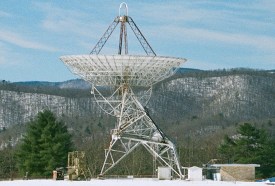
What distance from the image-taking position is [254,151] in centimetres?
8462

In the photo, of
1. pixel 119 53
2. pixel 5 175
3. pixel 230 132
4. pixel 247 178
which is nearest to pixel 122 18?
pixel 119 53

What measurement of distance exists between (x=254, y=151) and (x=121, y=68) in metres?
27.4

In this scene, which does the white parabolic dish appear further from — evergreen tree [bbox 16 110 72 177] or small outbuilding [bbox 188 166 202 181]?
evergreen tree [bbox 16 110 72 177]

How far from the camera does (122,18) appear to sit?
64812 millimetres

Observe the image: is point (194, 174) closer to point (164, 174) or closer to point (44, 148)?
point (164, 174)

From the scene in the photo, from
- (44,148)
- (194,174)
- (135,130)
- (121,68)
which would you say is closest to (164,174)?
(194,174)

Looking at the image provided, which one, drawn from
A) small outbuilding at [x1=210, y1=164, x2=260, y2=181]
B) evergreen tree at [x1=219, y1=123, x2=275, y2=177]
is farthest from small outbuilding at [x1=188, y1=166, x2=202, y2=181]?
evergreen tree at [x1=219, y1=123, x2=275, y2=177]

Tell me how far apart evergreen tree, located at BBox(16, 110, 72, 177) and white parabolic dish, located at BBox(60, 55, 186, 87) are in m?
17.5

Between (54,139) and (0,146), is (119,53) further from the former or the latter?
(0,146)

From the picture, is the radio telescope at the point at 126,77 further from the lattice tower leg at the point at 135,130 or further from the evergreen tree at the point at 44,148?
the evergreen tree at the point at 44,148

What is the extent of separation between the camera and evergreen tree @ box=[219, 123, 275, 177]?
3287 inches

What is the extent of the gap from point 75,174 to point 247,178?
587 inches

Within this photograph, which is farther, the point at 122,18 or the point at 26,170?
the point at 26,170

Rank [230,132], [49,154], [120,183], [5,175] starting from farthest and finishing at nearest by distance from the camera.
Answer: [230,132] → [5,175] → [49,154] → [120,183]
